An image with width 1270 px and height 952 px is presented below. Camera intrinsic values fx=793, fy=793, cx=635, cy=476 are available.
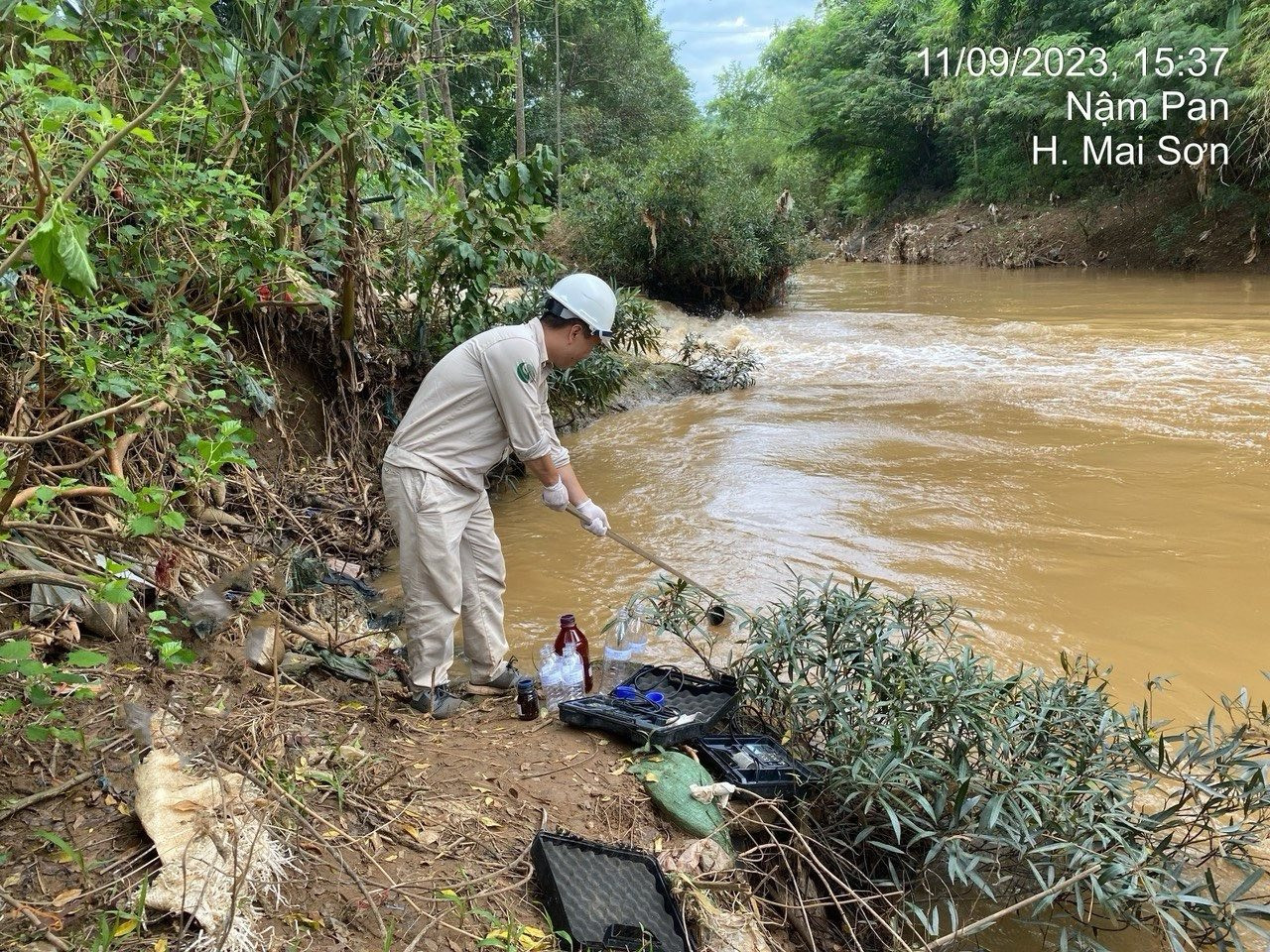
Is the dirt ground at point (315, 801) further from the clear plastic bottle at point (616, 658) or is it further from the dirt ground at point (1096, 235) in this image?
the dirt ground at point (1096, 235)

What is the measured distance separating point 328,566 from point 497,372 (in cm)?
185

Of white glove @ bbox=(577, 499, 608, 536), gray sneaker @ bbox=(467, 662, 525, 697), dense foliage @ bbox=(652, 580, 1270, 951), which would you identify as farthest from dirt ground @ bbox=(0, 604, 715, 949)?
white glove @ bbox=(577, 499, 608, 536)

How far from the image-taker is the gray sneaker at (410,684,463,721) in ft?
9.95

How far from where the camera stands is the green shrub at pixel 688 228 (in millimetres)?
12320

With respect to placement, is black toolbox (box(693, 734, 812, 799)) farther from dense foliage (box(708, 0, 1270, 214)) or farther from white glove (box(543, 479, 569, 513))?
dense foliage (box(708, 0, 1270, 214))

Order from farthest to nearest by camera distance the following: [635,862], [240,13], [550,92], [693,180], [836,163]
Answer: [836,163] < [550,92] < [693,180] < [240,13] < [635,862]

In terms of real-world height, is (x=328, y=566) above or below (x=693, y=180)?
below

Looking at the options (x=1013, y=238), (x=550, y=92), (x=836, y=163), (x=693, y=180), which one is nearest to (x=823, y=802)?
(x=693, y=180)

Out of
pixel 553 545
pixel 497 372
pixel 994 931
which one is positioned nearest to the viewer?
pixel 994 931

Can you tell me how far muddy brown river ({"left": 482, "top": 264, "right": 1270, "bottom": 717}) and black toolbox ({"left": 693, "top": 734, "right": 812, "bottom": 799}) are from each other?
4.03 feet

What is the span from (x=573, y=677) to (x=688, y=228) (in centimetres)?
1044

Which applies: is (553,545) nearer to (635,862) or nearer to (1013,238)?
(635,862)

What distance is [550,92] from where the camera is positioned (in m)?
25.3

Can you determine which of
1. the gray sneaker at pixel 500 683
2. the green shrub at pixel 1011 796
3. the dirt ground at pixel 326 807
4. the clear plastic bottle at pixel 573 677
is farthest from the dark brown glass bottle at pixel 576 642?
the green shrub at pixel 1011 796
